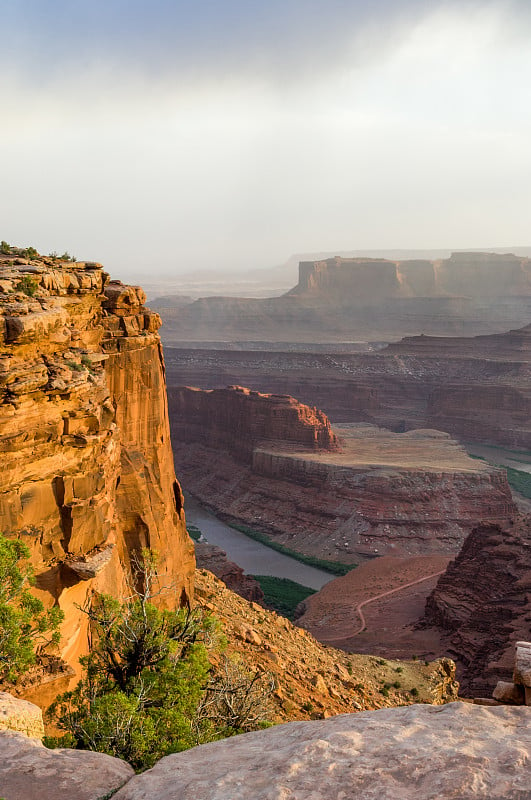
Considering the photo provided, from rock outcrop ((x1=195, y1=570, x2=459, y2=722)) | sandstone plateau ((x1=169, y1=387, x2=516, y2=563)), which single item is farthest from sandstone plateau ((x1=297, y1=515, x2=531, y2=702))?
sandstone plateau ((x1=169, y1=387, x2=516, y2=563))

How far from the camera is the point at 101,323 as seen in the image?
15.8 m

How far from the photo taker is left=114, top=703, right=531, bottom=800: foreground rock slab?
4227mm

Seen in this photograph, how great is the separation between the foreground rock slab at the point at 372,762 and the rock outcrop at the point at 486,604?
2040 cm

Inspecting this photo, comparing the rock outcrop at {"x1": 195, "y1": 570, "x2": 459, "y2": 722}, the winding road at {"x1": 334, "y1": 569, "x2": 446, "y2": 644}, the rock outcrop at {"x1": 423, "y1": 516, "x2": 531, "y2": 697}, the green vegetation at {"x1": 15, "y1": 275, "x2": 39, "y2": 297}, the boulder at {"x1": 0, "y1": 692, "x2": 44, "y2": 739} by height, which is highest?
the green vegetation at {"x1": 15, "y1": 275, "x2": 39, "y2": 297}

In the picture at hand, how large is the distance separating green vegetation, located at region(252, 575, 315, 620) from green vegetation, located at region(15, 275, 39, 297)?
3327 centimetres

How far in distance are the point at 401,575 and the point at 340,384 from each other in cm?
6712

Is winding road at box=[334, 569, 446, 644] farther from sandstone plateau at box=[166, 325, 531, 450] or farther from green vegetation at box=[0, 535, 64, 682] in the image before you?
sandstone plateau at box=[166, 325, 531, 450]

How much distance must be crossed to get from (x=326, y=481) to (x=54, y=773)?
5796 centimetres

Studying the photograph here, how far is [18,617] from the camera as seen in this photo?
8891 millimetres

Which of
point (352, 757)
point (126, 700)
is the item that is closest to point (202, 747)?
point (352, 757)

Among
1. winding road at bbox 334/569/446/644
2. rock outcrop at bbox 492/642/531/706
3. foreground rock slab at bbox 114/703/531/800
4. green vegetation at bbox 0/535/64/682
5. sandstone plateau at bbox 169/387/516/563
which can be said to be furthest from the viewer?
sandstone plateau at bbox 169/387/516/563

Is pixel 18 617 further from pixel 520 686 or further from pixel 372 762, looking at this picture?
pixel 520 686

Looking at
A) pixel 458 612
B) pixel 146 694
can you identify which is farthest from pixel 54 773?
pixel 458 612

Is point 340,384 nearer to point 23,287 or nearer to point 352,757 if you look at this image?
point 23,287
